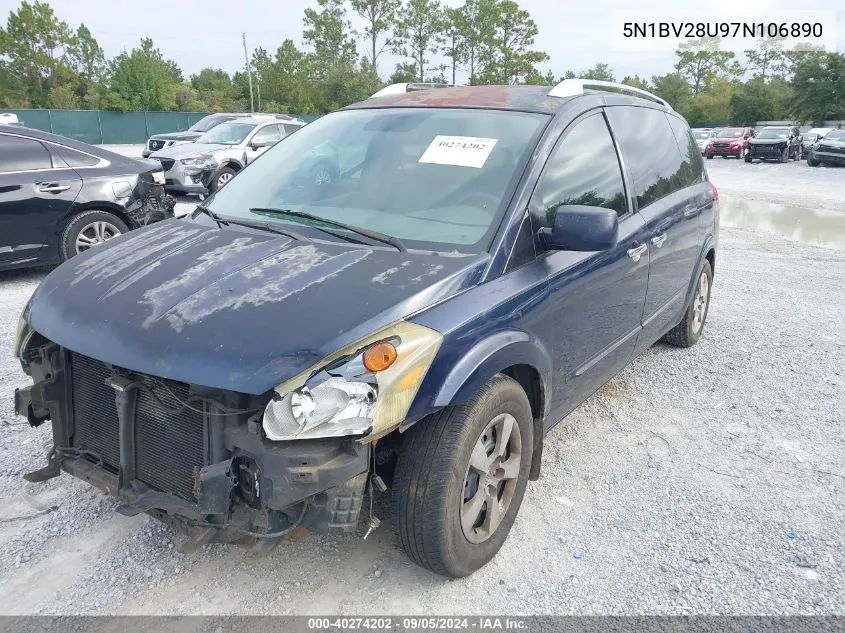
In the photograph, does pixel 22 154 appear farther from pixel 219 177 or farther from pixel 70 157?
pixel 219 177

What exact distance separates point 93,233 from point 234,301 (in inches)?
209

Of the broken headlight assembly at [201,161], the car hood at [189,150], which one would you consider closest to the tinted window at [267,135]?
the car hood at [189,150]

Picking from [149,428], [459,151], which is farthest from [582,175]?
[149,428]

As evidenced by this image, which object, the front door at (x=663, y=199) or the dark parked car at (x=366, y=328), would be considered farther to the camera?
the front door at (x=663, y=199)

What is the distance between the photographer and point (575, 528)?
2.95m

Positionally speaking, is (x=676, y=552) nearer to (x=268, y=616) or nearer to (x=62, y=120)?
(x=268, y=616)

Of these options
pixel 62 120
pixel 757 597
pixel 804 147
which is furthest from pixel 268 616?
pixel 62 120

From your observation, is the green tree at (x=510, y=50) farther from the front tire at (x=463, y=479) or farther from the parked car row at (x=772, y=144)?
the front tire at (x=463, y=479)

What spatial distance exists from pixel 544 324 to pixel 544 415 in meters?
0.40

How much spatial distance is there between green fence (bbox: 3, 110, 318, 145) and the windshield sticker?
3921 cm

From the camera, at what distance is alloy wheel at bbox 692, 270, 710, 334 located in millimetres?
5086

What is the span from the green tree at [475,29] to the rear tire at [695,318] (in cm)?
6190

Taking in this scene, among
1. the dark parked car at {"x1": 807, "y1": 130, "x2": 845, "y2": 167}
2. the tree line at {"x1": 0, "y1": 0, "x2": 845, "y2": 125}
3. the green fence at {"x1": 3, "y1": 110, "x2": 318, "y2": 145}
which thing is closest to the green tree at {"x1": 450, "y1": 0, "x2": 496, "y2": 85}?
the tree line at {"x1": 0, "y1": 0, "x2": 845, "y2": 125}

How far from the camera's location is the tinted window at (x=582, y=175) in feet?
9.67
